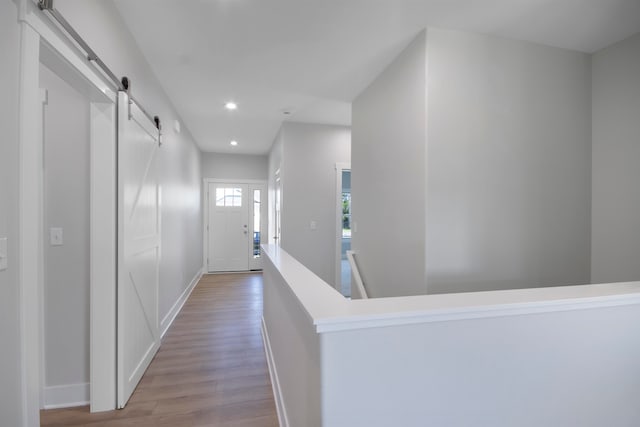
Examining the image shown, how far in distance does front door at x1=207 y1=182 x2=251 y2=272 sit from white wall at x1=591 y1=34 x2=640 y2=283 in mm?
5665

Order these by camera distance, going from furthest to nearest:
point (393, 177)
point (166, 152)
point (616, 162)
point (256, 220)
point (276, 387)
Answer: point (256, 220) → point (166, 152) → point (393, 177) → point (616, 162) → point (276, 387)

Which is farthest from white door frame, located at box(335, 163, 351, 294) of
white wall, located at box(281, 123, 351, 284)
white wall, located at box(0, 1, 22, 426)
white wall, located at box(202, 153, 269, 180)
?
white wall, located at box(0, 1, 22, 426)

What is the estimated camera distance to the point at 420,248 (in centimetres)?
211

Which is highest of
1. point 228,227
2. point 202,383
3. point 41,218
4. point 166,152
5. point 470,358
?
point 166,152

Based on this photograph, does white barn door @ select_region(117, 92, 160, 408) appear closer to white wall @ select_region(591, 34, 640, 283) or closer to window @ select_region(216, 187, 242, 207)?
white wall @ select_region(591, 34, 640, 283)

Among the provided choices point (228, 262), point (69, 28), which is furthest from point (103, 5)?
point (228, 262)

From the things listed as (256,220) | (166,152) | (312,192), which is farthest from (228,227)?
(166,152)

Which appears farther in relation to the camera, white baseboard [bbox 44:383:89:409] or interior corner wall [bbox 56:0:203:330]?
white baseboard [bbox 44:383:89:409]

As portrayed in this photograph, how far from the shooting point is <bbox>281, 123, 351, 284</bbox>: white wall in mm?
4133

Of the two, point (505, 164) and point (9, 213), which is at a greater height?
point (505, 164)

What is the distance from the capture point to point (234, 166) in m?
6.48

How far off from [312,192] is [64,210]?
9.21 feet

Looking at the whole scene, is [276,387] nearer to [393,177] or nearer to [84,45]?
[393,177]

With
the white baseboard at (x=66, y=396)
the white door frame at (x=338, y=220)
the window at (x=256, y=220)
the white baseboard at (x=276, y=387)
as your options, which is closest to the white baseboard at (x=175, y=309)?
the white baseboard at (x=66, y=396)
